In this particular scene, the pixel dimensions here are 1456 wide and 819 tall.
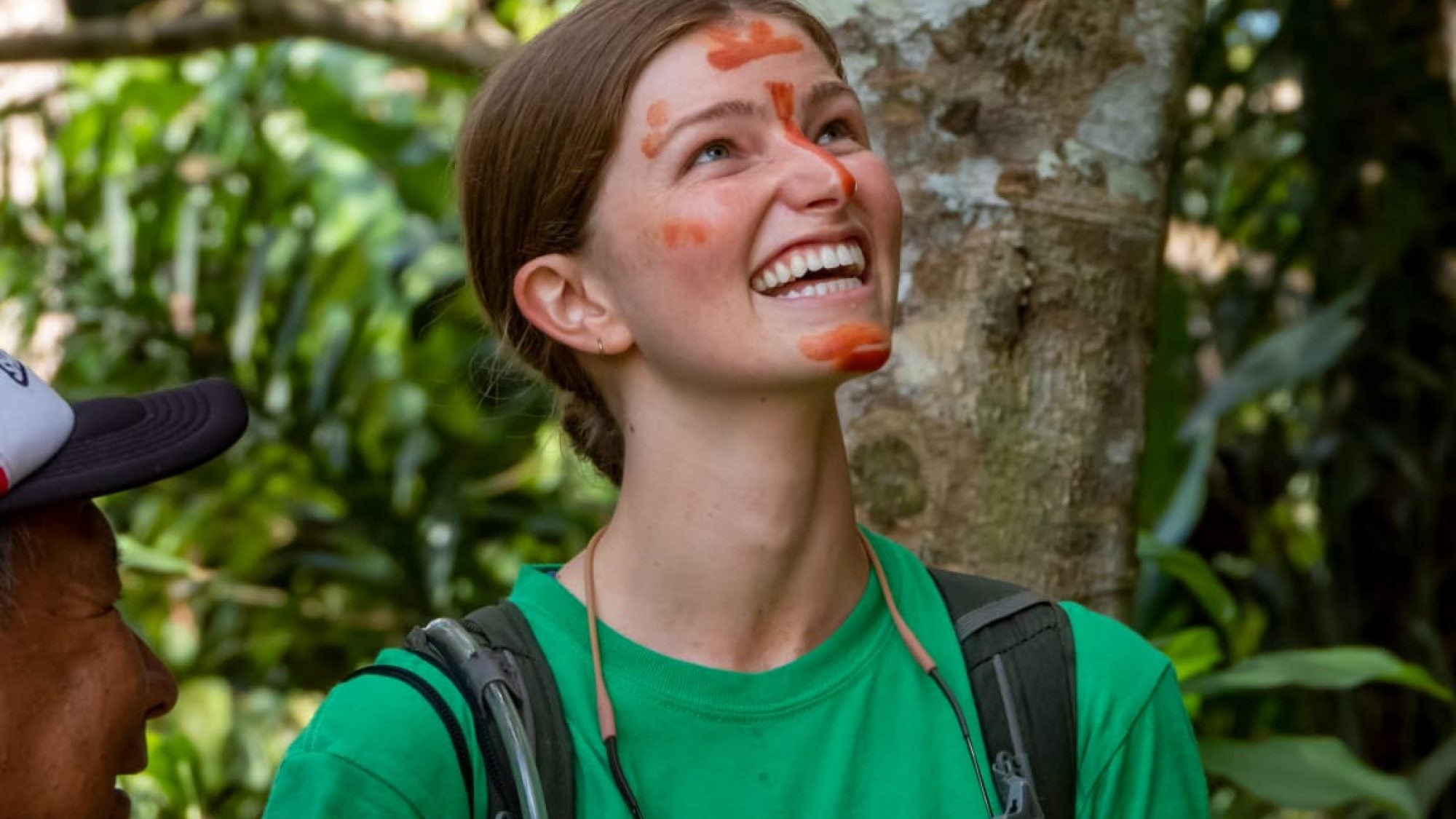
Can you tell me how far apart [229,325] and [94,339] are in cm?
33

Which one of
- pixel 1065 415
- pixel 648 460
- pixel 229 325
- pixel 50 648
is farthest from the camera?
pixel 229 325

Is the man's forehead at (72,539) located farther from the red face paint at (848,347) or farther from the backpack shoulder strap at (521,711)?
the red face paint at (848,347)

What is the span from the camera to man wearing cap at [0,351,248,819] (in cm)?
161

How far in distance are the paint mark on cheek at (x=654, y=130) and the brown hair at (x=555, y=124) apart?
35 millimetres

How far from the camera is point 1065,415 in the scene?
99.4 inches

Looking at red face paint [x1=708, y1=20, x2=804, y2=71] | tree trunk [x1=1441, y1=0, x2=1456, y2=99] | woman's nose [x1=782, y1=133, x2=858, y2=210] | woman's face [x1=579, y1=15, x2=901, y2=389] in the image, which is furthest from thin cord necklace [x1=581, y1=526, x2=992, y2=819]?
tree trunk [x1=1441, y1=0, x2=1456, y2=99]

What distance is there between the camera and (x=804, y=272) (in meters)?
1.89

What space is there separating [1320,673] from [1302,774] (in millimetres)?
156

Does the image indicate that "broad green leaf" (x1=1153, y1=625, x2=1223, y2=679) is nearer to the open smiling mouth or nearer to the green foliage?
the open smiling mouth

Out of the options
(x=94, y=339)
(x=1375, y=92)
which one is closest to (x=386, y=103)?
(x=94, y=339)

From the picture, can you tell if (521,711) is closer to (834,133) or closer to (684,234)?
(684,234)

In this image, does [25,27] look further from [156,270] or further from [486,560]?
[486,560]

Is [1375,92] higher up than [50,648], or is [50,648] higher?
[50,648]

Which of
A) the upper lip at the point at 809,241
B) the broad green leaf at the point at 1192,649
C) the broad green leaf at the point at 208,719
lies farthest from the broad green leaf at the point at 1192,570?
the broad green leaf at the point at 208,719
